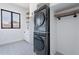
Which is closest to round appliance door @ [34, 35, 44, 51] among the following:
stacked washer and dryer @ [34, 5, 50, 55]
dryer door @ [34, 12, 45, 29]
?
stacked washer and dryer @ [34, 5, 50, 55]

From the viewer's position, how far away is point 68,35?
1310 millimetres

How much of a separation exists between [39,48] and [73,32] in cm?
72

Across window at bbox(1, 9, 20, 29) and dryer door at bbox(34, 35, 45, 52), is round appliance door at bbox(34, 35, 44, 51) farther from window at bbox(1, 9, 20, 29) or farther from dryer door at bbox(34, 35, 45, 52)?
window at bbox(1, 9, 20, 29)

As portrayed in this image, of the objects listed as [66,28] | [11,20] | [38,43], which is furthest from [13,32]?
[66,28]

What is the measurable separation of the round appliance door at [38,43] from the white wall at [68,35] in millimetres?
420

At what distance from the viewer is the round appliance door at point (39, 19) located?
1149 millimetres

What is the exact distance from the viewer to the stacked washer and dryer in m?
1.11

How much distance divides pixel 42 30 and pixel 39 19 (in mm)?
214

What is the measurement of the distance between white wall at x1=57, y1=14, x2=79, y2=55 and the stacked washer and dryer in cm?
40

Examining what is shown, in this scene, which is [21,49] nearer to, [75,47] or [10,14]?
[10,14]

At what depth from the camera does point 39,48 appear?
1298 millimetres

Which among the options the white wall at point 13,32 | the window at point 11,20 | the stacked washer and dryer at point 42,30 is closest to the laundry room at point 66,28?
the stacked washer and dryer at point 42,30

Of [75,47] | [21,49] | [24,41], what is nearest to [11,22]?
[24,41]

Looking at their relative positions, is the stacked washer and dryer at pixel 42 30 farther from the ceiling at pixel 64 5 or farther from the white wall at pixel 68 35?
the white wall at pixel 68 35
